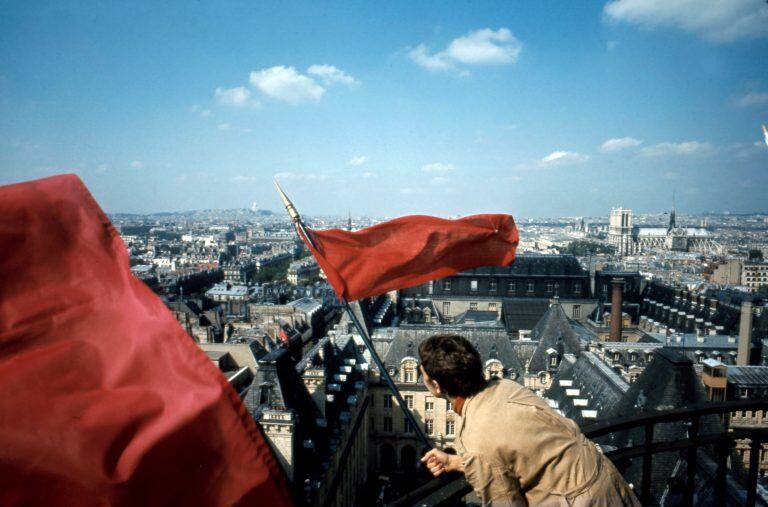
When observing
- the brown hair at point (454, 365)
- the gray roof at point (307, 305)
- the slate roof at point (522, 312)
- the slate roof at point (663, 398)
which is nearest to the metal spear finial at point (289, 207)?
the brown hair at point (454, 365)

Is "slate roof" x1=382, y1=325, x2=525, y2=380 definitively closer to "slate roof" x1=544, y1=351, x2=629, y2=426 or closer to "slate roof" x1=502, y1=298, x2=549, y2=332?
"slate roof" x1=544, y1=351, x2=629, y2=426

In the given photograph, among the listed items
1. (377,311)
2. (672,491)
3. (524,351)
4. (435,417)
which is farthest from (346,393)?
A: (672,491)

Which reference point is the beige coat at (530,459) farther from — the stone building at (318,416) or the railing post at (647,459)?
the stone building at (318,416)

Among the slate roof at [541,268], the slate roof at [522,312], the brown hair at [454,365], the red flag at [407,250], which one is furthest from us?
the slate roof at [541,268]

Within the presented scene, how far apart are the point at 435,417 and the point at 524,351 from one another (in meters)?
8.82

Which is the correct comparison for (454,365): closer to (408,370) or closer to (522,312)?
(408,370)

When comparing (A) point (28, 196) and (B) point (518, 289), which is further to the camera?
(B) point (518, 289)

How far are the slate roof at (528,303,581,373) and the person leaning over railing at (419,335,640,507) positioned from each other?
119ft

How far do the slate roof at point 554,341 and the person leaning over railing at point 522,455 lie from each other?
119ft

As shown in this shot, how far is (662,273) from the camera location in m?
126

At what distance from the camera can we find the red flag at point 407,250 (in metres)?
7.97

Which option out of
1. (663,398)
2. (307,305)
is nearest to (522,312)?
(307,305)

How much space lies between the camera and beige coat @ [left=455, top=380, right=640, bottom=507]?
386 centimetres

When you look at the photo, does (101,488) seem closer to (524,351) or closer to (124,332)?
(124,332)
